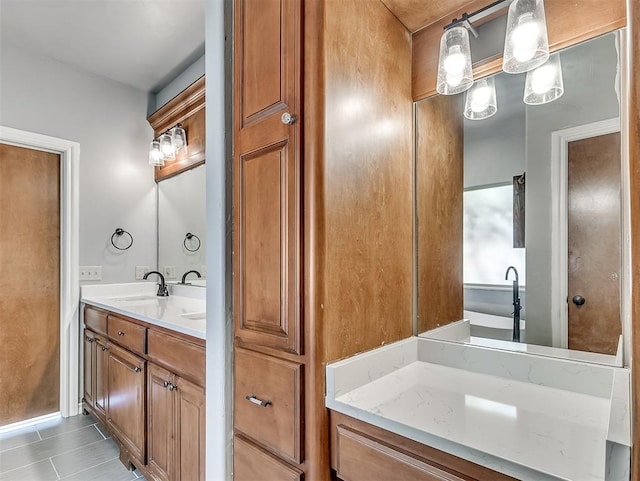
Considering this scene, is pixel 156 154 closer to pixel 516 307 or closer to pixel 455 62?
pixel 455 62

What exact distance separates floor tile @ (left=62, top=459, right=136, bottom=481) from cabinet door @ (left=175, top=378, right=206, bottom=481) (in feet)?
2.04

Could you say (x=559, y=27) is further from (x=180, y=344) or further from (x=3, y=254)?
(x=3, y=254)

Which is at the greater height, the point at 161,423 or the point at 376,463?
the point at 376,463

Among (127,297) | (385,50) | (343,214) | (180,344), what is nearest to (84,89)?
(127,297)

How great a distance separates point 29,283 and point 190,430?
75.7 inches

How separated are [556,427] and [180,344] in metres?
1.35

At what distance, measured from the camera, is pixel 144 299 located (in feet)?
8.95

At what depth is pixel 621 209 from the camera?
0.95m

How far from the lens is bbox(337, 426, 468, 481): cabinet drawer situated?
78cm

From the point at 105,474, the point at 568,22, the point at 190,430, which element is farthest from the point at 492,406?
the point at 105,474

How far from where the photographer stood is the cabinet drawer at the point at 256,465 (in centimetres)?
100

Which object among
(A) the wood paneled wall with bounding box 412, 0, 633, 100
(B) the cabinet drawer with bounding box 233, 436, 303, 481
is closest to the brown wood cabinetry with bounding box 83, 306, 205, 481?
(B) the cabinet drawer with bounding box 233, 436, 303, 481

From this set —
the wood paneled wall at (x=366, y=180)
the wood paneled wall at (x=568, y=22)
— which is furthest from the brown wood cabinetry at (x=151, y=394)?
the wood paneled wall at (x=568, y=22)

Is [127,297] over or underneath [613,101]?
underneath
